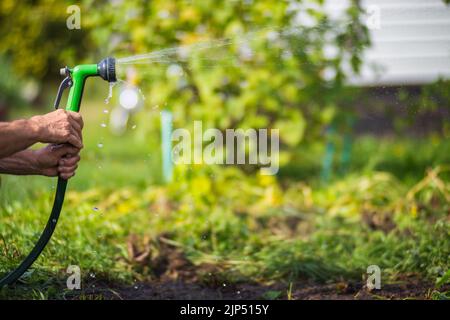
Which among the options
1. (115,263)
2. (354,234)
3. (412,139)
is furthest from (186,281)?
(412,139)

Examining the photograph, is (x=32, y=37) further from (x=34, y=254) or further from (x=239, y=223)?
(x=34, y=254)

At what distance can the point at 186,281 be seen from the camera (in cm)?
287

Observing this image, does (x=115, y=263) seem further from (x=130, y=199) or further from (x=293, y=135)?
(x=293, y=135)

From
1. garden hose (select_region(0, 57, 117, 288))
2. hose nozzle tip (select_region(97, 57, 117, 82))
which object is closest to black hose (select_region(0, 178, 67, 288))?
garden hose (select_region(0, 57, 117, 288))

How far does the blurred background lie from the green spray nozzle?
442 millimetres

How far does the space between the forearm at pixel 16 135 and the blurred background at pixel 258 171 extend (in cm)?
60

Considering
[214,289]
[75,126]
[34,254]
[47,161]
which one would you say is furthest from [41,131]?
[214,289]

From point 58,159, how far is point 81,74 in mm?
321

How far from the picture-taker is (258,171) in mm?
4434

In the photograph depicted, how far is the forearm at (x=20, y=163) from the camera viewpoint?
7.73 feet

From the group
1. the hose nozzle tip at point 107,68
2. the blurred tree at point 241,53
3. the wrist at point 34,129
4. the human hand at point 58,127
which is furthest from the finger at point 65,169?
the blurred tree at point 241,53
